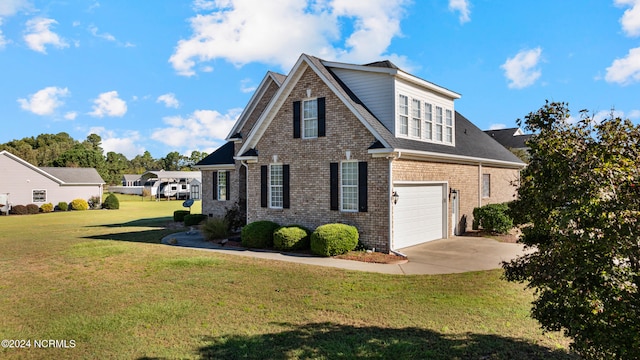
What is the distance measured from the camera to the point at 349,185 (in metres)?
15.1

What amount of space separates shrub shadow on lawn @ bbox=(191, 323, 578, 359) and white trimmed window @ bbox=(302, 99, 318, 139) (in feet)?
34.9

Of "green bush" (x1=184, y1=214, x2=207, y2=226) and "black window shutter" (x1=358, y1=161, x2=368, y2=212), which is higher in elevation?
"black window shutter" (x1=358, y1=161, x2=368, y2=212)

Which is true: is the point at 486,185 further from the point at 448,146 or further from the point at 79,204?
the point at 79,204

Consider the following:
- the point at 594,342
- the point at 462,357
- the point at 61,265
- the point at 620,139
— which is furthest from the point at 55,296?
the point at 620,139

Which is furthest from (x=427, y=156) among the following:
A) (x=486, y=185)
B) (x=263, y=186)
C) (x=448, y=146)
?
(x=486, y=185)

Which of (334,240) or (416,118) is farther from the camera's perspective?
(416,118)

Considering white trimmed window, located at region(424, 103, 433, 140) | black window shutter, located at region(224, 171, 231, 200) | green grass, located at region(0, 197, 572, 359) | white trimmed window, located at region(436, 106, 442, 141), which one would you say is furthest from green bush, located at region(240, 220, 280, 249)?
white trimmed window, located at region(436, 106, 442, 141)

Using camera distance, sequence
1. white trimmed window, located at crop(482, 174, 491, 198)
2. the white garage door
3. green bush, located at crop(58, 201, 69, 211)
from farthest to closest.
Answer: green bush, located at crop(58, 201, 69, 211), white trimmed window, located at crop(482, 174, 491, 198), the white garage door

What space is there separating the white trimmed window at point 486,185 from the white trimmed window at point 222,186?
598 inches

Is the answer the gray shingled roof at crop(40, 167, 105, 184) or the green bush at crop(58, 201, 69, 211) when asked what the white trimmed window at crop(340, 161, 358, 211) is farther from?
the gray shingled roof at crop(40, 167, 105, 184)

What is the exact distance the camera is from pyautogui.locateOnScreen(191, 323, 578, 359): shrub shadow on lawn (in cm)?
570

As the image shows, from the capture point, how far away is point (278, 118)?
1738 centimetres

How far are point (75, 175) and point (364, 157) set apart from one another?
138ft

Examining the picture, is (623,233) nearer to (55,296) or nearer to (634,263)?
(634,263)
